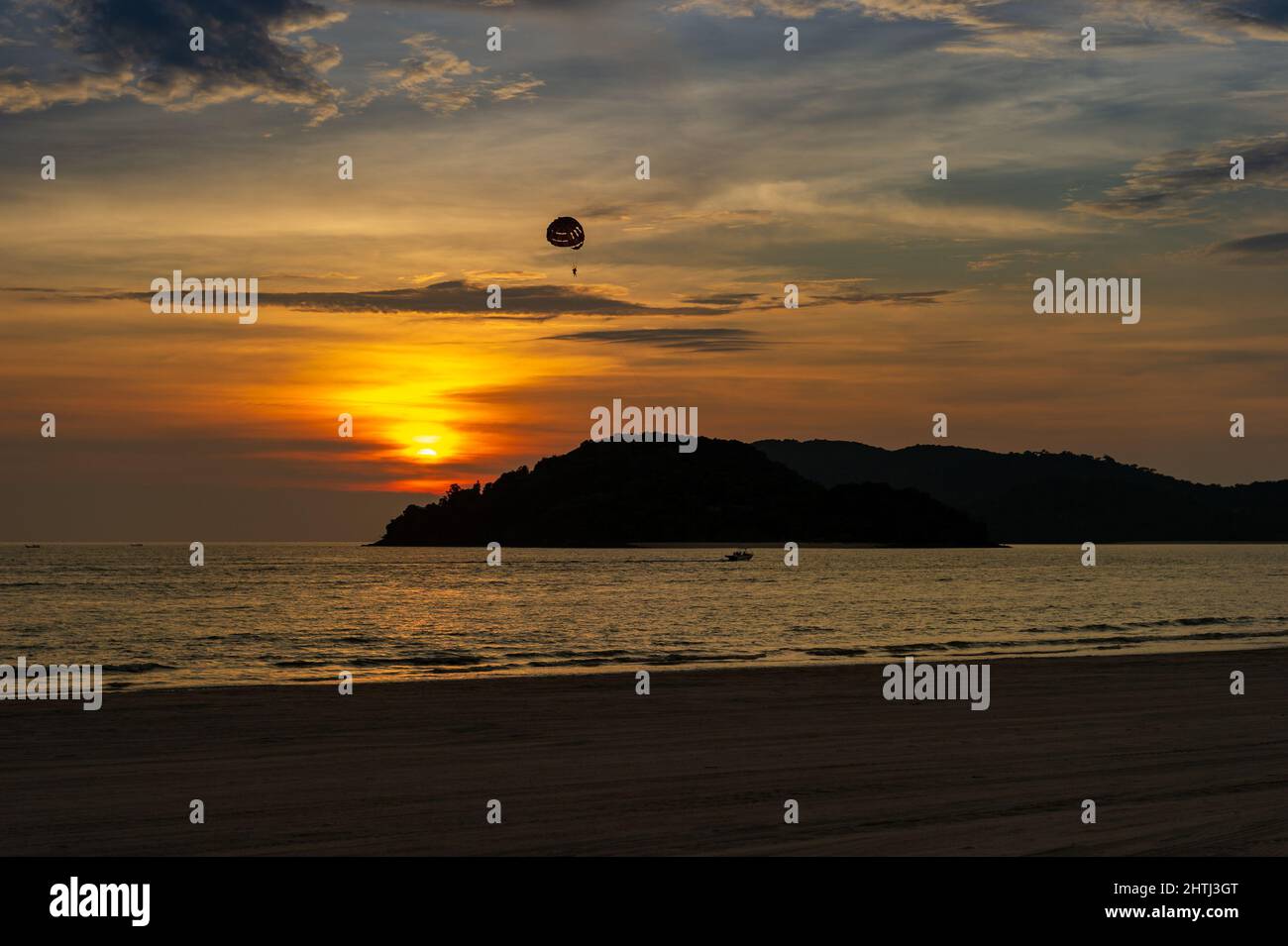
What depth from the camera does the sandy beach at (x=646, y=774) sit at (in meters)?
12.3

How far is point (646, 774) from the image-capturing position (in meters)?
16.0

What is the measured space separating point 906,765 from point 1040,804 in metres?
2.83

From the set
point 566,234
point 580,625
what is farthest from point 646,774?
point 580,625

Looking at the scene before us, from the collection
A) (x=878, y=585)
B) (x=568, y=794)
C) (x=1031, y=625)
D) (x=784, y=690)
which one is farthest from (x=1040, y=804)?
(x=878, y=585)

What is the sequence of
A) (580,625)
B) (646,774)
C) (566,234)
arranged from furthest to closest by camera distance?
(580,625)
(566,234)
(646,774)

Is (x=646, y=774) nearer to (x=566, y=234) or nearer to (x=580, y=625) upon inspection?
(x=566, y=234)

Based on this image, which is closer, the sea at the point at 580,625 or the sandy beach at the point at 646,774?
the sandy beach at the point at 646,774

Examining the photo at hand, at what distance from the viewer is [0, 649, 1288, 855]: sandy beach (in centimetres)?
1231

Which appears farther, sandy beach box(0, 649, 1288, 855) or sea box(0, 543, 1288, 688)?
sea box(0, 543, 1288, 688)

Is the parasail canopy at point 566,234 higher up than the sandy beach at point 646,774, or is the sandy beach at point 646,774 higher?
the parasail canopy at point 566,234

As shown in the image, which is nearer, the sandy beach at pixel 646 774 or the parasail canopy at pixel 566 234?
the sandy beach at pixel 646 774

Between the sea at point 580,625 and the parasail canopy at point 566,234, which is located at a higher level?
the parasail canopy at point 566,234

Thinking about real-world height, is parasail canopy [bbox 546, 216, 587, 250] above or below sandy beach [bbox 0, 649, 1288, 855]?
above

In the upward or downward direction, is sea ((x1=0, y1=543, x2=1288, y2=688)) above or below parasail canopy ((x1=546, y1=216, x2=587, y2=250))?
below
